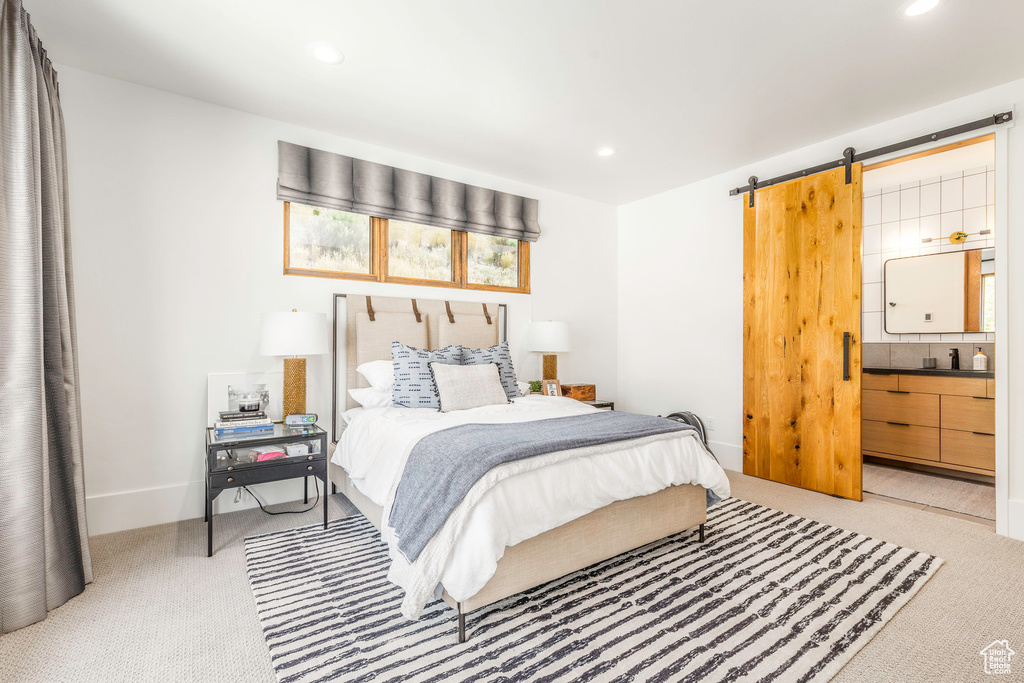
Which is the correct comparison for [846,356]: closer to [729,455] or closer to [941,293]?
[729,455]

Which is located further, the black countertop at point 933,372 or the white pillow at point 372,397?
the black countertop at point 933,372

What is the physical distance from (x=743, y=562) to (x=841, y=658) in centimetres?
75

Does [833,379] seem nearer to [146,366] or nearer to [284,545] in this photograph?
[284,545]

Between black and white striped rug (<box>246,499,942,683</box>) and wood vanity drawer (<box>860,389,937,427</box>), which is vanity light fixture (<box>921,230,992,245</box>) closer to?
wood vanity drawer (<box>860,389,937,427</box>)

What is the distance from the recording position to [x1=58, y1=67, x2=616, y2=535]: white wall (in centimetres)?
273

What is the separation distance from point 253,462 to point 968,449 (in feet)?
16.9

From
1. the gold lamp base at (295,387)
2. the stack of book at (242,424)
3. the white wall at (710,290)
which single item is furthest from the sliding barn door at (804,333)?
the stack of book at (242,424)

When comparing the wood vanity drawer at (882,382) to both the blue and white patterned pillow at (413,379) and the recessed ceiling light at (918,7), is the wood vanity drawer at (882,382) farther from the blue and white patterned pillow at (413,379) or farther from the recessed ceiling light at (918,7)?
the blue and white patterned pillow at (413,379)

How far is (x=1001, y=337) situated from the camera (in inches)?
109

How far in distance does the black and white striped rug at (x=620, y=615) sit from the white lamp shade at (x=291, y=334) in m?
1.07

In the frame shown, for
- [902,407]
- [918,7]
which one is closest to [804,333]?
[902,407]

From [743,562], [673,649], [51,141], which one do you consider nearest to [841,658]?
[673,649]

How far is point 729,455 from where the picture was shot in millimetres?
4164

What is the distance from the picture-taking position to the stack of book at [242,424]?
262 cm
